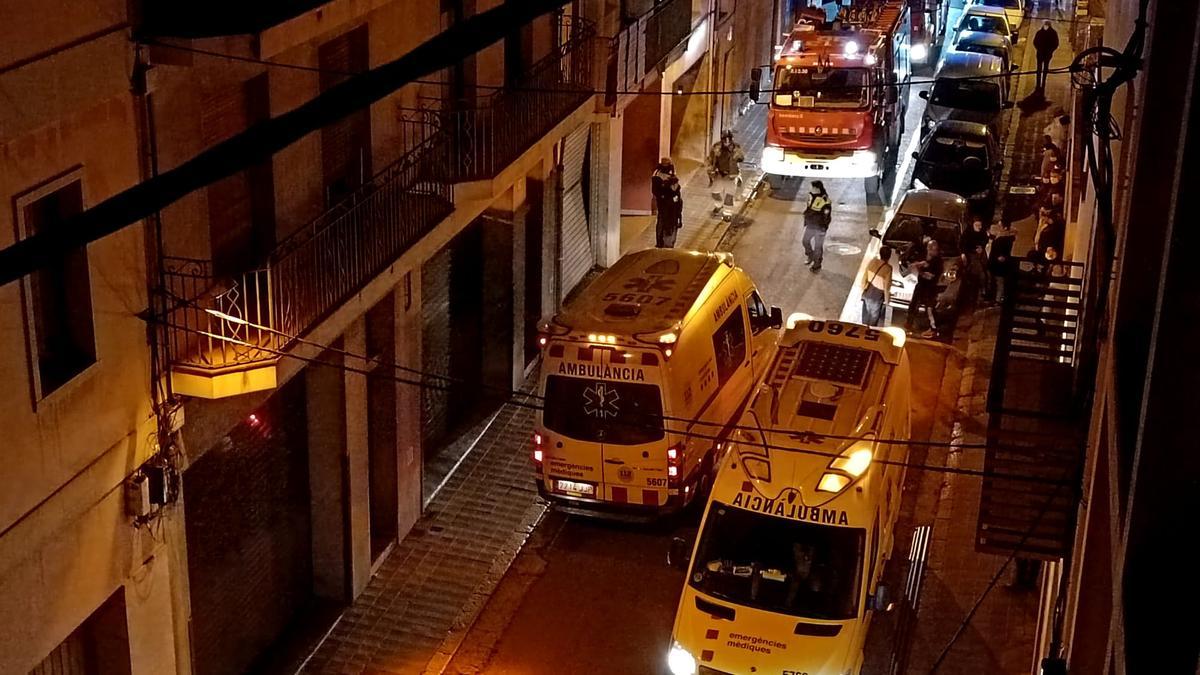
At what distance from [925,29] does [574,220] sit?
1816 centimetres

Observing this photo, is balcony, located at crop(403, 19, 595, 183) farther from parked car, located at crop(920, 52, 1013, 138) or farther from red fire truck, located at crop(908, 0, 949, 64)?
red fire truck, located at crop(908, 0, 949, 64)

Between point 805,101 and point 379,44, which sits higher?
point 379,44

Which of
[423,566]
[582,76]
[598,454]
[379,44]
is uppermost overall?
[379,44]

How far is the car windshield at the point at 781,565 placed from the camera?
1420 centimetres

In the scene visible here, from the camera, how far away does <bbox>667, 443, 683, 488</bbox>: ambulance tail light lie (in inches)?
674

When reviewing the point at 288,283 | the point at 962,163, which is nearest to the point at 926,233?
the point at 962,163

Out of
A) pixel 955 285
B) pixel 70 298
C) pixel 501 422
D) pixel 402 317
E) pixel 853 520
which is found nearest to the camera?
pixel 70 298

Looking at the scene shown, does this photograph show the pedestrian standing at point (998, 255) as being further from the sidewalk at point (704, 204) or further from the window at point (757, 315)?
the sidewalk at point (704, 204)

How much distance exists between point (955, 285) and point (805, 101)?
21.5ft

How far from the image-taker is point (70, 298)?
1136 cm

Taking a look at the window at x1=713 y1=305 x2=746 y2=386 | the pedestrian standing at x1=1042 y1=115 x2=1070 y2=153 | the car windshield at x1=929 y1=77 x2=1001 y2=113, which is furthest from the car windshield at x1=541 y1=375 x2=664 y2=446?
the car windshield at x1=929 y1=77 x2=1001 y2=113

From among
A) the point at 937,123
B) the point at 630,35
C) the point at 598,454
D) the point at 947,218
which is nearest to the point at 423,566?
the point at 598,454

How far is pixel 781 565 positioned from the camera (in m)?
14.5

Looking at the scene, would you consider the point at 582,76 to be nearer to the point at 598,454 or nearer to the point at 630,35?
the point at 630,35
